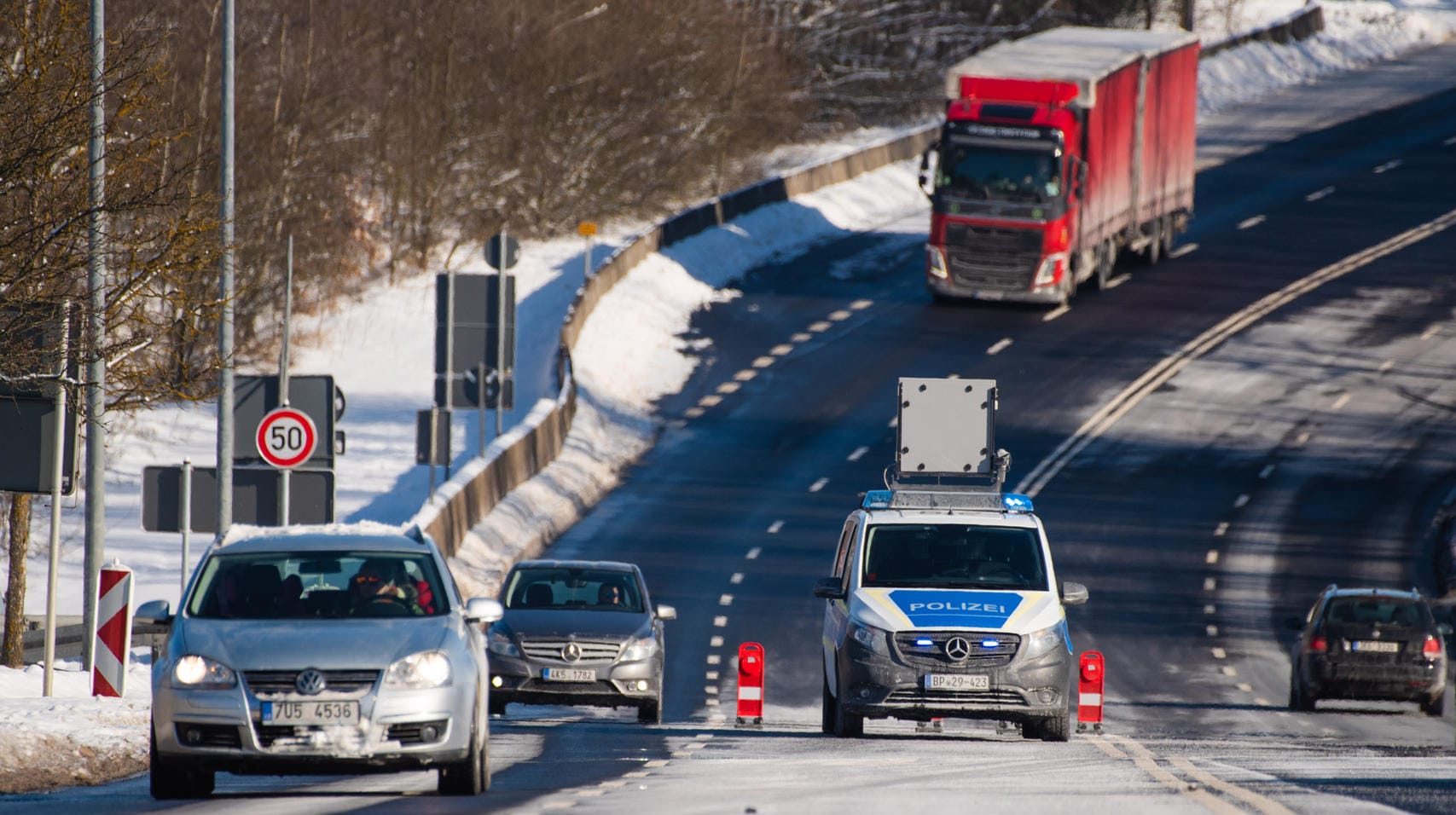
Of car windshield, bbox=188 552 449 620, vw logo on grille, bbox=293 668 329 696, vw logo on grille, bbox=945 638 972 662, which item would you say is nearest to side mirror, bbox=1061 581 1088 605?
vw logo on grille, bbox=945 638 972 662

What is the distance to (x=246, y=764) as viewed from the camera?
12.8 metres

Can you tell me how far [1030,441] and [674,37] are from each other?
21.9 meters

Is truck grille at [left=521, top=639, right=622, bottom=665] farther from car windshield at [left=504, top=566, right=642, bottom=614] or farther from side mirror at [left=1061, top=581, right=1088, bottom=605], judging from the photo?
side mirror at [left=1061, top=581, right=1088, bottom=605]

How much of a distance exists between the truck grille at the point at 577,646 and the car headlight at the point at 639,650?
8 cm

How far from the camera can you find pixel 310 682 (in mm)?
12742

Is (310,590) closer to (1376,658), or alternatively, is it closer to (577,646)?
(577,646)

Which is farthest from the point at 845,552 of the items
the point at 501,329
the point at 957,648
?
the point at 501,329

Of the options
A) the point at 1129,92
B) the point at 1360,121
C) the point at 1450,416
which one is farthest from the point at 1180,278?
the point at 1360,121

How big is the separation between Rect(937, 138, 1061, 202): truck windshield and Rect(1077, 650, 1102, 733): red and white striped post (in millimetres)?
23088

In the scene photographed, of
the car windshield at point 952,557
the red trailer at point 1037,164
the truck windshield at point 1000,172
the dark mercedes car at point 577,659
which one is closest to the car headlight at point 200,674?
the car windshield at point 952,557

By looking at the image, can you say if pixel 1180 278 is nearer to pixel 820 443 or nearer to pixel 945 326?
pixel 945 326

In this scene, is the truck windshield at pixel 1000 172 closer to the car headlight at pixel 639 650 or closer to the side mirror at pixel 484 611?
the car headlight at pixel 639 650

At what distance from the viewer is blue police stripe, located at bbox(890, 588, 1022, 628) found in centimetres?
1780

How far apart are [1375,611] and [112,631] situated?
44.8 feet
